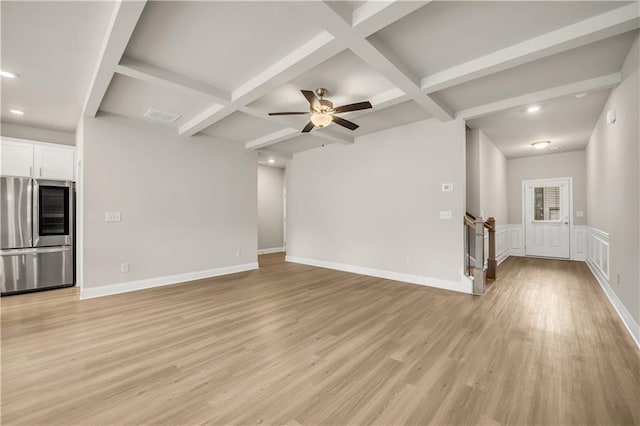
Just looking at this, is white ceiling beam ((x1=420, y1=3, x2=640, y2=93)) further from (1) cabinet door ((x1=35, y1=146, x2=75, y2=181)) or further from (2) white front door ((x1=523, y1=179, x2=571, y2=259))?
(2) white front door ((x1=523, y1=179, x2=571, y2=259))

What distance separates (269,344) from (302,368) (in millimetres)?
510

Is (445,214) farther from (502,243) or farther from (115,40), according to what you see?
(115,40)

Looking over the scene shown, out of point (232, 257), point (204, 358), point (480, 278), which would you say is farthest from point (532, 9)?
point (232, 257)

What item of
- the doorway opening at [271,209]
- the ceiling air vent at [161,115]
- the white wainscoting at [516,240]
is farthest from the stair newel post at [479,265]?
the doorway opening at [271,209]

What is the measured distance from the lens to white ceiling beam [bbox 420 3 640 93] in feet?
7.00

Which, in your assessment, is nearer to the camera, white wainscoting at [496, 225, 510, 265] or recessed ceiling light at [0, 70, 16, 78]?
recessed ceiling light at [0, 70, 16, 78]

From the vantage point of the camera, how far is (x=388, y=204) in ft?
16.7

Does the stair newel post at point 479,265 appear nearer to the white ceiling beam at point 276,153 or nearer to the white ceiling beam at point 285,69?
the white ceiling beam at point 285,69

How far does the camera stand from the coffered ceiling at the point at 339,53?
2098 mm

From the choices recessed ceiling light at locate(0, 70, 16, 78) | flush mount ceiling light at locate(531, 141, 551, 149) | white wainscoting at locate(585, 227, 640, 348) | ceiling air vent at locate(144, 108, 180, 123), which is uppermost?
recessed ceiling light at locate(0, 70, 16, 78)

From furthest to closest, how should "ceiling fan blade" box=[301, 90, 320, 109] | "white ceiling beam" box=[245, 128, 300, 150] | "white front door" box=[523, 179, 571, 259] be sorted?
"white front door" box=[523, 179, 571, 259] < "white ceiling beam" box=[245, 128, 300, 150] < "ceiling fan blade" box=[301, 90, 320, 109]

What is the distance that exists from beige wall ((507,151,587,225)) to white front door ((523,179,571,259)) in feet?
0.45

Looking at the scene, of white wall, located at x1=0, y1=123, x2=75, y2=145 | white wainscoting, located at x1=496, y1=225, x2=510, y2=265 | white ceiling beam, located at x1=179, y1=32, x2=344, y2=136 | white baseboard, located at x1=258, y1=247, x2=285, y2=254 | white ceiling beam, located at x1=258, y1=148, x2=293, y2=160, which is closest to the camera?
white ceiling beam, located at x1=179, y1=32, x2=344, y2=136

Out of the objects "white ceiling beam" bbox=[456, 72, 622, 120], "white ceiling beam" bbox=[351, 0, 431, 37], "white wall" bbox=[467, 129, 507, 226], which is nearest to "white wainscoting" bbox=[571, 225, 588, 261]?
"white wall" bbox=[467, 129, 507, 226]
